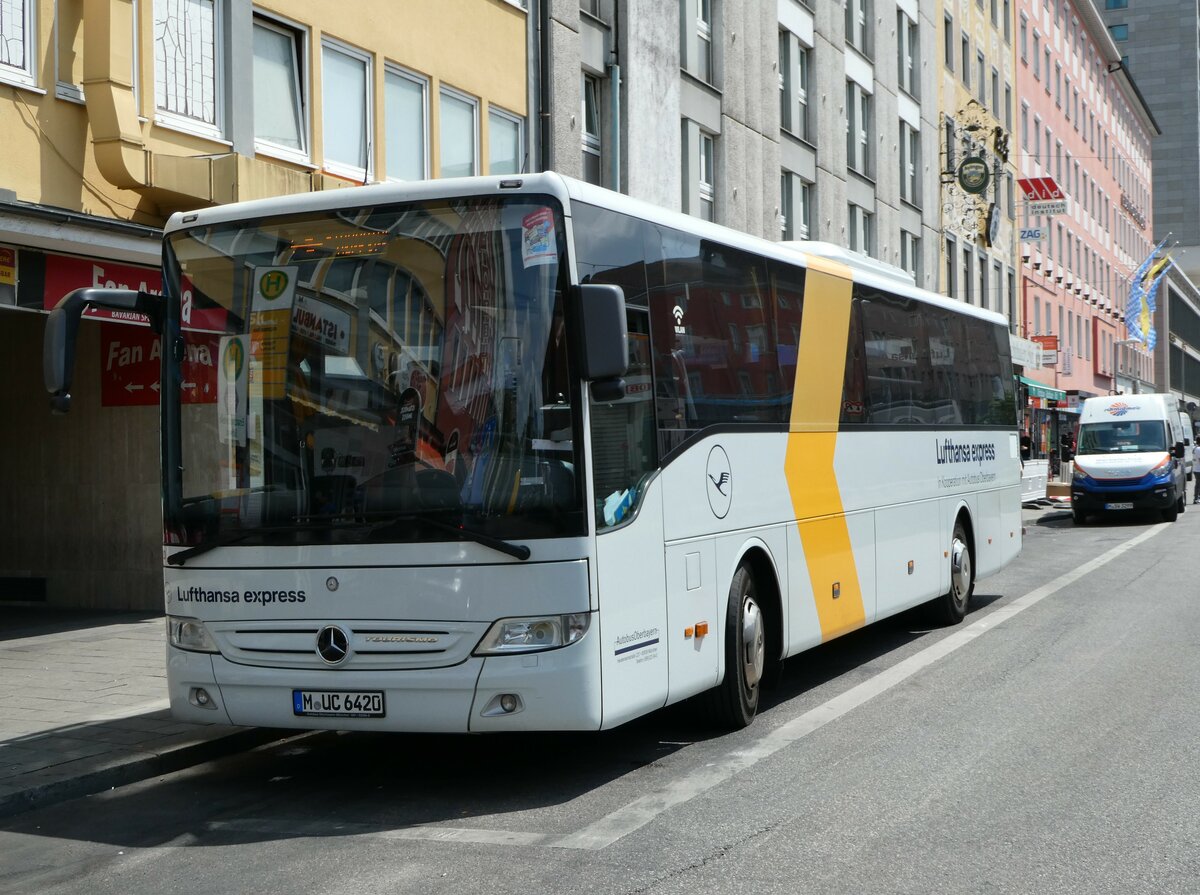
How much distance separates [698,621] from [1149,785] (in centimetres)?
234

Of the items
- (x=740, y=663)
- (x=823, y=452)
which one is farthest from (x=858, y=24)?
(x=740, y=663)

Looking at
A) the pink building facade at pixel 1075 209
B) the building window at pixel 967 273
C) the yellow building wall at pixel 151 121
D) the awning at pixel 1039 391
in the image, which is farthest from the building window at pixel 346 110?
the pink building facade at pixel 1075 209

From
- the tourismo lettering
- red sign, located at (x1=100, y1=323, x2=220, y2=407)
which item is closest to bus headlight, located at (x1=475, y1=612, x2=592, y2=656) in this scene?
the tourismo lettering

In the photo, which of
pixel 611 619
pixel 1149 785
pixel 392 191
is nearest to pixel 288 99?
pixel 392 191

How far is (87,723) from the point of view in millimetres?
8719

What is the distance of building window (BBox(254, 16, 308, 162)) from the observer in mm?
15648

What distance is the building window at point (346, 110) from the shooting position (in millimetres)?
16812

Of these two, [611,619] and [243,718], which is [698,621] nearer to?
[611,619]

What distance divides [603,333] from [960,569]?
7.86 m

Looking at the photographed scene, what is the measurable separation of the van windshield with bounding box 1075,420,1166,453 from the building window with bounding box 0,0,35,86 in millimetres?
23026

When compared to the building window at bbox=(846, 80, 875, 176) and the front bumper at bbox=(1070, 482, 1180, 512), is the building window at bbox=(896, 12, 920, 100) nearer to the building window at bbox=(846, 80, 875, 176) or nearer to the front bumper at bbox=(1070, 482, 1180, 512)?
the building window at bbox=(846, 80, 875, 176)

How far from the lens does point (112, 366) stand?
586 inches

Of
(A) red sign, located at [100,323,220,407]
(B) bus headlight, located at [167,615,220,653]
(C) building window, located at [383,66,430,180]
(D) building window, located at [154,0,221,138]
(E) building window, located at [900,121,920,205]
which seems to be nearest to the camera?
(B) bus headlight, located at [167,615,220,653]

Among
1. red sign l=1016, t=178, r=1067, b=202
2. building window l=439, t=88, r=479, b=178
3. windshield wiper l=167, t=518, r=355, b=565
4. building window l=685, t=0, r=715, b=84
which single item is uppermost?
red sign l=1016, t=178, r=1067, b=202
